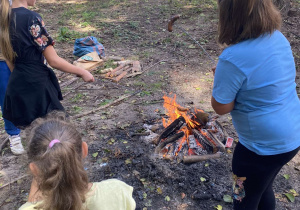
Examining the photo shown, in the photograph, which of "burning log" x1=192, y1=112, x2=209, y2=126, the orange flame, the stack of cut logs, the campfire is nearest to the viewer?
the campfire

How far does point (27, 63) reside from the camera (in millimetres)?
2979

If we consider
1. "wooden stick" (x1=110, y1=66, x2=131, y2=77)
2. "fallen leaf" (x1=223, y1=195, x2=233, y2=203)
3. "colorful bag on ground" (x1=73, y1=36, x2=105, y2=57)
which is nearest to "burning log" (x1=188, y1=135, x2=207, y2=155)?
"fallen leaf" (x1=223, y1=195, x2=233, y2=203)

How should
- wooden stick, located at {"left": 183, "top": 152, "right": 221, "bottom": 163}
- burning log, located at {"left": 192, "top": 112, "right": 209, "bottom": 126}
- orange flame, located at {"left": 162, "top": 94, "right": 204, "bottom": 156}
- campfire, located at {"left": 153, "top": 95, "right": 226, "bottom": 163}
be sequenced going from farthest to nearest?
burning log, located at {"left": 192, "top": 112, "right": 209, "bottom": 126}
orange flame, located at {"left": 162, "top": 94, "right": 204, "bottom": 156}
campfire, located at {"left": 153, "top": 95, "right": 226, "bottom": 163}
wooden stick, located at {"left": 183, "top": 152, "right": 221, "bottom": 163}

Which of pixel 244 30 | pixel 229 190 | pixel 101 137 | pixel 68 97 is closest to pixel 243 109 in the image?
pixel 244 30

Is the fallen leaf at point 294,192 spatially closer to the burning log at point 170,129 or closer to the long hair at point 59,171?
the burning log at point 170,129

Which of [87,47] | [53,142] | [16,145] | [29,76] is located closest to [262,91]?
[53,142]

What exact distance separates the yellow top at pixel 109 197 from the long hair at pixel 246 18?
1.19 metres

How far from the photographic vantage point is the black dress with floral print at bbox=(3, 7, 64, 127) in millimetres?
2783

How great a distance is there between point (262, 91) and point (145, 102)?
3.44 meters

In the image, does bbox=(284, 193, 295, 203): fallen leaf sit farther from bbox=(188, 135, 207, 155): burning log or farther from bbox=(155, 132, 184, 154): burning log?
bbox=(155, 132, 184, 154): burning log

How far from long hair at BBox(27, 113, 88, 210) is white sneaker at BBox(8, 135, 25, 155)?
8.41 ft

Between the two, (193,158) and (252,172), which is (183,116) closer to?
(193,158)

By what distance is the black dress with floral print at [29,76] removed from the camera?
2.78 m

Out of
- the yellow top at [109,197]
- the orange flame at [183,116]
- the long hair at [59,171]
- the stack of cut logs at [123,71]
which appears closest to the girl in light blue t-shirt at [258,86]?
the yellow top at [109,197]
